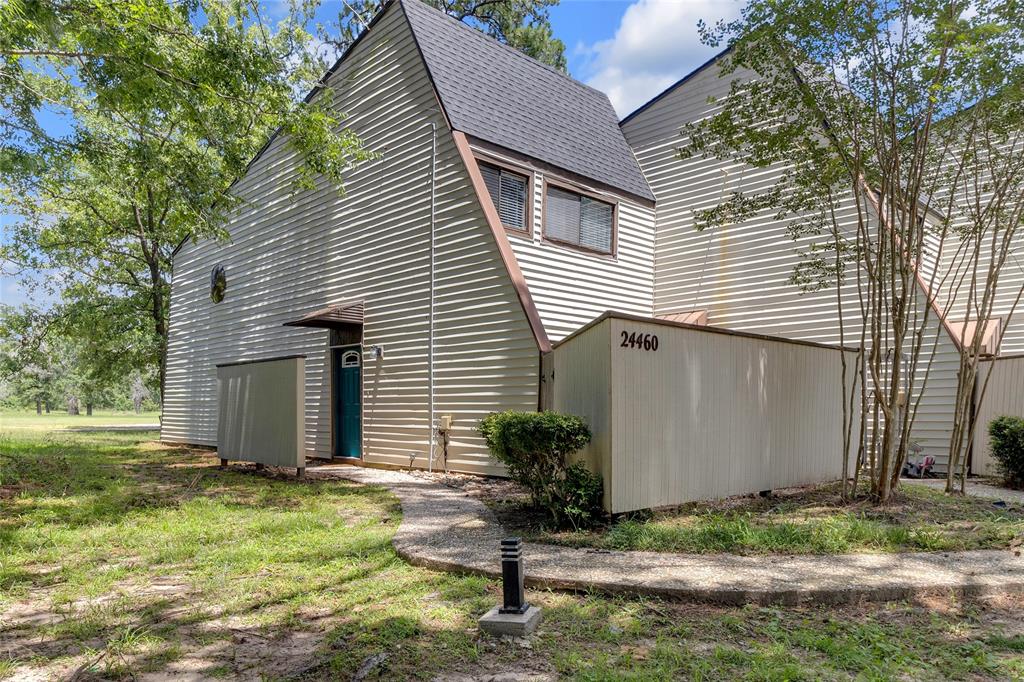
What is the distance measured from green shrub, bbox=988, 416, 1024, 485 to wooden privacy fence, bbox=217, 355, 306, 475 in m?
10.2

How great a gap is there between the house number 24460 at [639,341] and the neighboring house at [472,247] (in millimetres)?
2827

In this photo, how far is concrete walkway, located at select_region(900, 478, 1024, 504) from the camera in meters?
7.86

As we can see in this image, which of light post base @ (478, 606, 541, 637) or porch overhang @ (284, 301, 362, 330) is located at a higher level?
porch overhang @ (284, 301, 362, 330)

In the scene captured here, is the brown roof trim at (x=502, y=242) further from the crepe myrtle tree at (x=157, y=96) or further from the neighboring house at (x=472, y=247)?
the crepe myrtle tree at (x=157, y=96)

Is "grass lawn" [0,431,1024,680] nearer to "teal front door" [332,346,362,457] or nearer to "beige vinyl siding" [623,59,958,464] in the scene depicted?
"teal front door" [332,346,362,457]

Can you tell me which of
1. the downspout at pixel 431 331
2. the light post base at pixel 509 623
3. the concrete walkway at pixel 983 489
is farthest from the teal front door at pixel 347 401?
the concrete walkway at pixel 983 489

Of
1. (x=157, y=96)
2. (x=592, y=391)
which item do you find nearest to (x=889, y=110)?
(x=592, y=391)

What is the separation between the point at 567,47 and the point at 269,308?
1796 cm

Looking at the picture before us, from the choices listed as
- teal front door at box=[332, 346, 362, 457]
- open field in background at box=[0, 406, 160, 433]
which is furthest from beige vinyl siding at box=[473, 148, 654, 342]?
open field in background at box=[0, 406, 160, 433]

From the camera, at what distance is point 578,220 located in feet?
38.4

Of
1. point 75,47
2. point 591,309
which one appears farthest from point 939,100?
point 75,47

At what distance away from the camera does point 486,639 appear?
12.1 ft

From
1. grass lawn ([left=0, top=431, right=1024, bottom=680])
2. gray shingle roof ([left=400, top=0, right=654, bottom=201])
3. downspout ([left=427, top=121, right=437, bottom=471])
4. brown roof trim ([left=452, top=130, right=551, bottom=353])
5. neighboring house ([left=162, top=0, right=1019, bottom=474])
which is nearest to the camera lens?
grass lawn ([left=0, top=431, right=1024, bottom=680])

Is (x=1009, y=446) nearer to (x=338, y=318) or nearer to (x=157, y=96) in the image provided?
(x=338, y=318)
